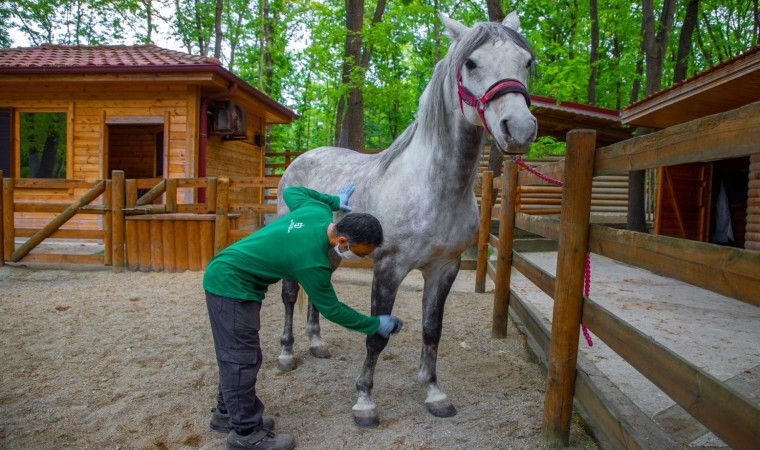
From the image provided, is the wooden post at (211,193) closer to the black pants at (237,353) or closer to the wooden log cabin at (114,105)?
the wooden log cabin at (114,105)

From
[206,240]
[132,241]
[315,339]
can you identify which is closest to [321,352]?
[315,339]

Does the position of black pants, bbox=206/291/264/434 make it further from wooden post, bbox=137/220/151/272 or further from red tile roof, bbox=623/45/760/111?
red tile roof, bbox=623/45/760/111

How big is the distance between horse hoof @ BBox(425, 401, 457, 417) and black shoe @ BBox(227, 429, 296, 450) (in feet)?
2.86

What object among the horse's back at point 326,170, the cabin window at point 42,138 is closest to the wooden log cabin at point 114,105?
the cabin window at point 42,138

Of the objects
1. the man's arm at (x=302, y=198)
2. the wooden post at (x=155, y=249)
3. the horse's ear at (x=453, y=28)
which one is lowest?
the wooden post at (x=155, y=249)

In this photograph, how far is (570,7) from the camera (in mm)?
17172

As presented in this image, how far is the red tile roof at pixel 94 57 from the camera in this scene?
30.6ft

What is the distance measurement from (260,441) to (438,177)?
1729mm

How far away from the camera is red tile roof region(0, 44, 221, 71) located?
9320 mm

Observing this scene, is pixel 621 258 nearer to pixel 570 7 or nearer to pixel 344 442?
pixel 344 442

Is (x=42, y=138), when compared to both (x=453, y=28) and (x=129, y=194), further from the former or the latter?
(x=453, y=28)

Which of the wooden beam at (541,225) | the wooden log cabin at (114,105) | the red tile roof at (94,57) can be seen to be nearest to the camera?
the wooden beam at (541,225)

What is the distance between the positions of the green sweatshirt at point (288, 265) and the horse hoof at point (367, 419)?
679 millimetres

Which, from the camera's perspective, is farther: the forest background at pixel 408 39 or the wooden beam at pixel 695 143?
the forest background at pixel 408 39
